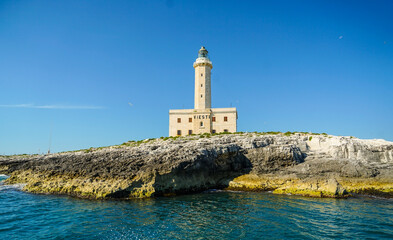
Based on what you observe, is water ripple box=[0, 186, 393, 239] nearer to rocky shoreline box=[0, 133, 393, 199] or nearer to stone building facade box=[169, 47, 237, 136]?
rocky shoreline box=[0, 133, 393, 199]

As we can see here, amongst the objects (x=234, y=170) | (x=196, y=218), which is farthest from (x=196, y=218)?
(x=234, y=170)

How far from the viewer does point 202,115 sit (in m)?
49.7

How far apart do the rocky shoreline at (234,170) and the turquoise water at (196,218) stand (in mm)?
1827

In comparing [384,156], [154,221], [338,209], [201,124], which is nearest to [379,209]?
[338,209]

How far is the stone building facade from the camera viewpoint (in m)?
49.3

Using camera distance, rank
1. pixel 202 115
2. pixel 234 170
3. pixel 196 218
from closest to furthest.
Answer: pixel 196 218, pixel 234 170, pixel 202 115

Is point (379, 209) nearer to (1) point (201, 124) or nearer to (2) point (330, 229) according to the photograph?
(2) point (330, 229)

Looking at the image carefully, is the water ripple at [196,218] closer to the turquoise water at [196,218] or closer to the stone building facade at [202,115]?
the turquoise water at [196,218]

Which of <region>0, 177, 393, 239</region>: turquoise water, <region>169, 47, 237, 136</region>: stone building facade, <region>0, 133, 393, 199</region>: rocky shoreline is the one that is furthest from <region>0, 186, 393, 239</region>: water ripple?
<region>169, 47, 237, 136</region>: stone building facade

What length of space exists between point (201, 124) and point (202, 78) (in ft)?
34.1

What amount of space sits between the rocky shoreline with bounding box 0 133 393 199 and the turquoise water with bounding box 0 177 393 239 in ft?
5.99

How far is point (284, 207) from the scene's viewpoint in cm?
1566

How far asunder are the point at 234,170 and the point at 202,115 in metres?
24.8

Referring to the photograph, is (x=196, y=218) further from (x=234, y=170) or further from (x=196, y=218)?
(x=234, y=170)
